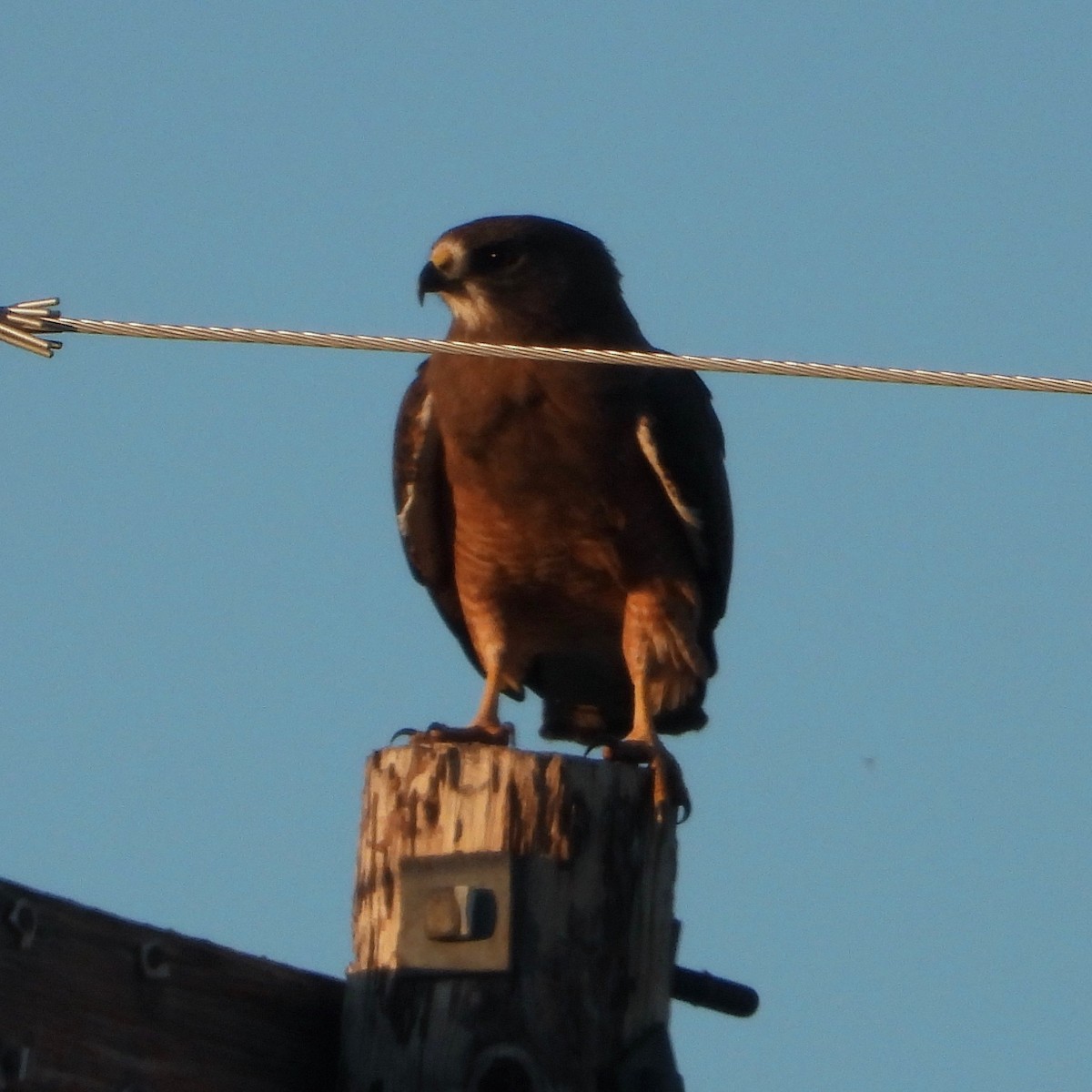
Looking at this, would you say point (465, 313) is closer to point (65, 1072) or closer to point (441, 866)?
point (441, 866)

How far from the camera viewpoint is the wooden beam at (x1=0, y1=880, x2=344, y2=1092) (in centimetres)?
238

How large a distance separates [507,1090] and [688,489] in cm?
396

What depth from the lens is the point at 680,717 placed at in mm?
7020

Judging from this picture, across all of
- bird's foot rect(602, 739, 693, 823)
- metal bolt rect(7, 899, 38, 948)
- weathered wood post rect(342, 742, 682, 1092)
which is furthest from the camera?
Result: bird's foot rect(602, 739, 693, 823)

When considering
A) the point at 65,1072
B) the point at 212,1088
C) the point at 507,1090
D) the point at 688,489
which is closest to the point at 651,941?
the point at 507,1090

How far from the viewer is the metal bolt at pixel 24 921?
2.38 m

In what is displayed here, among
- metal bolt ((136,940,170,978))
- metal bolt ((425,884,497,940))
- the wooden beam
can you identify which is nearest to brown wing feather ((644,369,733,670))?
metal bolt ((425,884,497,940))

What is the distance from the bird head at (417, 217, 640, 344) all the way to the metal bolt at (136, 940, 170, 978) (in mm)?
4579

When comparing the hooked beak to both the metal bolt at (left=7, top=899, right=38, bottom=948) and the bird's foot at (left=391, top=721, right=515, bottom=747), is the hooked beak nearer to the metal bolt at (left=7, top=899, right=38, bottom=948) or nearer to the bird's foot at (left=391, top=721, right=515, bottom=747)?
the bird's foot at (left=391, top=721, right=515, bottom=747)

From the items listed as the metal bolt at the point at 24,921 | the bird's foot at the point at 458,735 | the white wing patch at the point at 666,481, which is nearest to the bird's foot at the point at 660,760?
the bird's foot at the point at 458,735

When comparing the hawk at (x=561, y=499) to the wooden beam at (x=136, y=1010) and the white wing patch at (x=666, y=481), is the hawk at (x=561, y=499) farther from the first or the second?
the wooden beam at (x=136, y=1010)

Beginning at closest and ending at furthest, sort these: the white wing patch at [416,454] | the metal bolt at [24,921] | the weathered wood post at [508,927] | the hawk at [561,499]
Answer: the metal bolt at [24,921]
the weathered wood post at [508,927]
the hawk at [561,499]
the white wing patch at [416,454]

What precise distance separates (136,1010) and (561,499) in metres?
4.23

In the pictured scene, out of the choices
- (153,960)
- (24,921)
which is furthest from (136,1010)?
(24,921)
